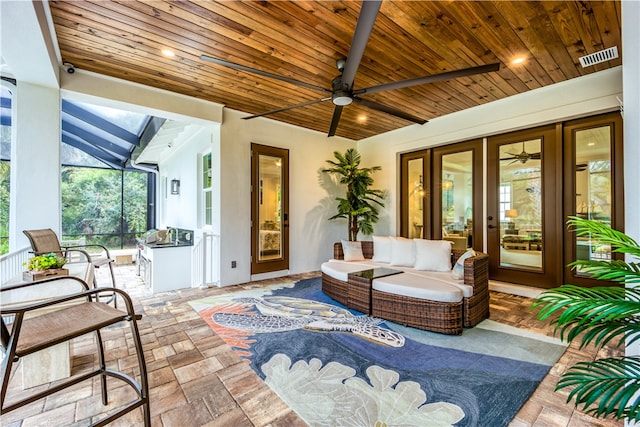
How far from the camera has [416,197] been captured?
18.0 ft

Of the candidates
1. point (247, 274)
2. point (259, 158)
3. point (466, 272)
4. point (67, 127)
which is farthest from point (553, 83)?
point (67, 127)

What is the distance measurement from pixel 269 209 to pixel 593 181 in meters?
4.74

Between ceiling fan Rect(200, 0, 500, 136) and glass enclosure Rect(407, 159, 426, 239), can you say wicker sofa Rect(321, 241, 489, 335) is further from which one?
glass enclosure Rect(407, 159, 426, 239)

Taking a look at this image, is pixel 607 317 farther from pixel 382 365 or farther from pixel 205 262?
pixel 205 262

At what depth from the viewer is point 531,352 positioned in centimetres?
240

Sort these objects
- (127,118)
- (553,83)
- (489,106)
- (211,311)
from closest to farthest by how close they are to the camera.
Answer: (211,311)
(553,83)
(489,106)
(127,118)

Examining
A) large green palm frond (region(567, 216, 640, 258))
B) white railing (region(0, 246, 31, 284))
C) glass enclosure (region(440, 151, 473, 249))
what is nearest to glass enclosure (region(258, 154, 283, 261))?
white railing (region(0, 246, 31, 284))

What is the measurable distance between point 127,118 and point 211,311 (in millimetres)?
4621

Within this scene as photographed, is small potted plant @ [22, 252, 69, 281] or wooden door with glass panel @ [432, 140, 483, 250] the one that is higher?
wooden door with glass panel @ [432, 140, 483, 250]

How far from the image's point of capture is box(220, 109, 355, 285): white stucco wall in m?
4.55

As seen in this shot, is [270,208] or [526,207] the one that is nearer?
[526,207]

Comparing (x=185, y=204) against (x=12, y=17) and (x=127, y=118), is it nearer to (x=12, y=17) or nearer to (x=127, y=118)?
(x=127, y=118)

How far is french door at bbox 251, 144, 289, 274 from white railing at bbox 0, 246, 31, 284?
273 cm

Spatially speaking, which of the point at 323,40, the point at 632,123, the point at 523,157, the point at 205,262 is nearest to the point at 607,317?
the point at 632,123
